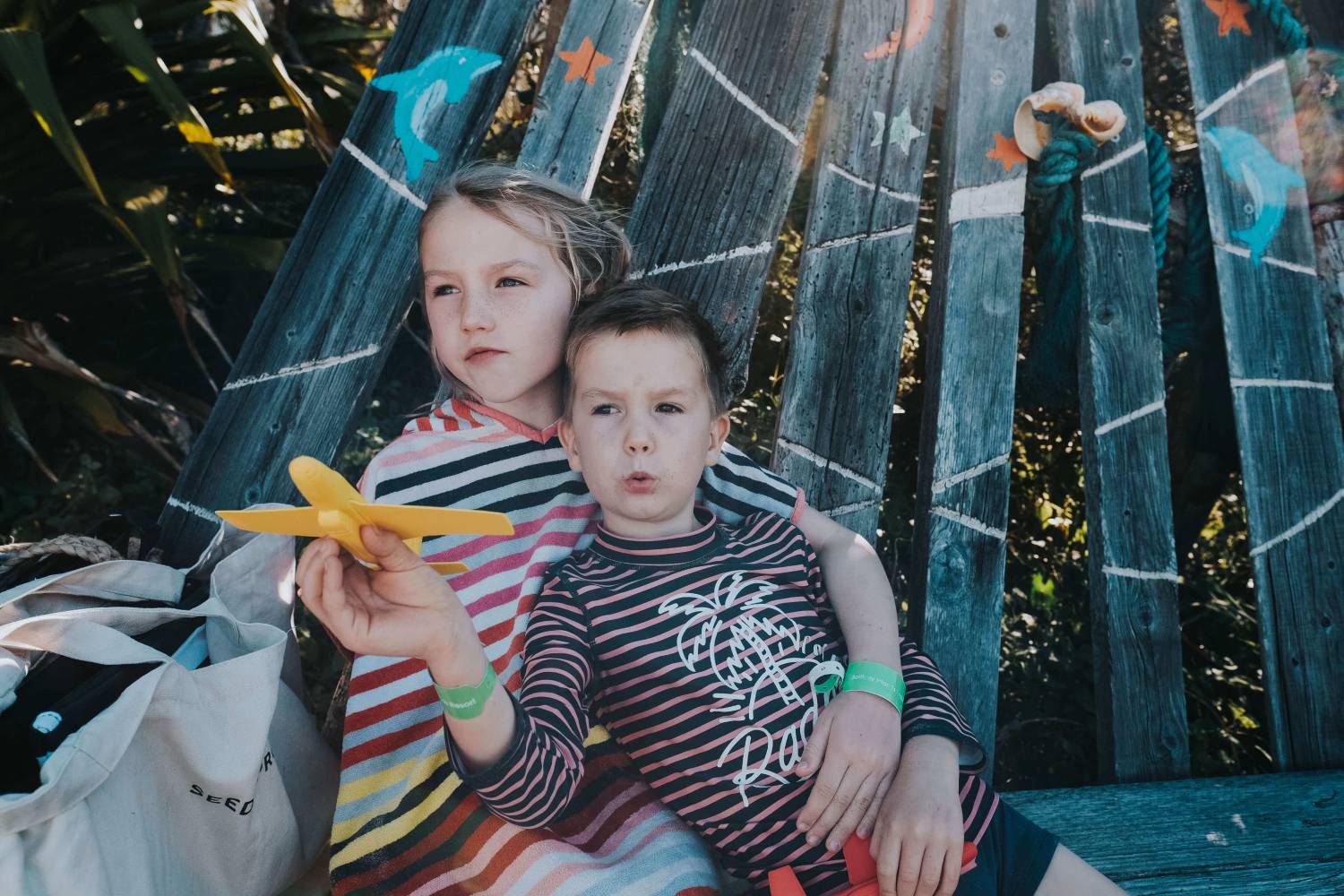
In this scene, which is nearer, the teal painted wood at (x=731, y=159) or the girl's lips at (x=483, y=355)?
the girl's lips at (x=483, y=355)

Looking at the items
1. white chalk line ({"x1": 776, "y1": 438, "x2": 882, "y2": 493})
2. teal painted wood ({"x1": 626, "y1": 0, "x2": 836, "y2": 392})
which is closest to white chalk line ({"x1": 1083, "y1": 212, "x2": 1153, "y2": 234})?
teal painted wood ({"x1": 626, "y1": 0, "x2": 836, "y2": 392})

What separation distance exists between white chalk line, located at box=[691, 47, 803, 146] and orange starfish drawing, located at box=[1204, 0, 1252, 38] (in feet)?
3.99

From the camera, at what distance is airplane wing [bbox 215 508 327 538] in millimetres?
985

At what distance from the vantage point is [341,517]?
1.03 metres

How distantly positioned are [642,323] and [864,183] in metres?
0.97

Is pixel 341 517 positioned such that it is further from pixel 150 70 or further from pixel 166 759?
pixel 150 70

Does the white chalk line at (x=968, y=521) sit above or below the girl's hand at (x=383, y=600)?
above

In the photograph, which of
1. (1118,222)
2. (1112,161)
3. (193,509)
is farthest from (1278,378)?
(193,509)

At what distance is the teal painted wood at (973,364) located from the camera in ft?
7.21

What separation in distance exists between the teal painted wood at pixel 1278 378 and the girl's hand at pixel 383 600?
6.74 ft

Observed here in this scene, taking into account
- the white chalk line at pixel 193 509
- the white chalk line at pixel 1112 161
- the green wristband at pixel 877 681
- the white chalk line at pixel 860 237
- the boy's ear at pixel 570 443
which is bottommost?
the green wristband at pixel 877 681

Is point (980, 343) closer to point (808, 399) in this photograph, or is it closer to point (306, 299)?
point (808, 399)

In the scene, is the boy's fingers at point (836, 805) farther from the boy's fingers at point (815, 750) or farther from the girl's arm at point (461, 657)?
the girl's arm at point (461, 657)

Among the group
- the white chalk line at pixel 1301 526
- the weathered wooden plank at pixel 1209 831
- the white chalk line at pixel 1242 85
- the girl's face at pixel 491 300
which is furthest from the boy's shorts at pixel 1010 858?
the white chalk line at pixel 1242 85
